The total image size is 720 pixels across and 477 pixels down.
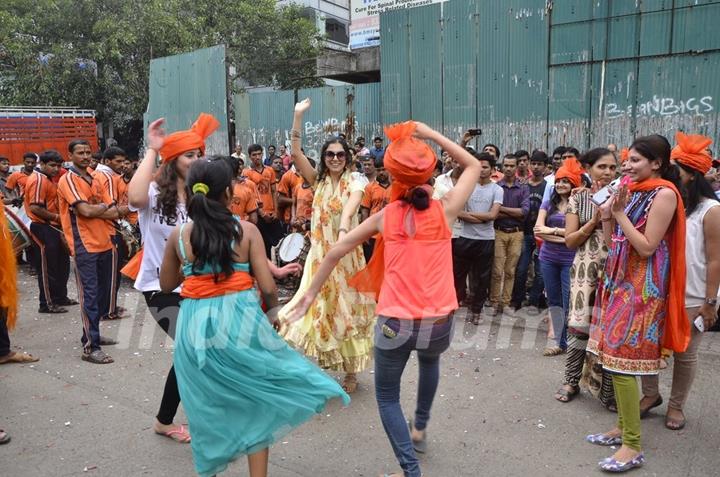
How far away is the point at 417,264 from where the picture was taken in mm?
3113

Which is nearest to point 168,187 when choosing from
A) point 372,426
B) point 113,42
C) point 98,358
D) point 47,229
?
point 372,426

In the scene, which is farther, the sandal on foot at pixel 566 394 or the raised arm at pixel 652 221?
the sandal on foot at pixel 566 394

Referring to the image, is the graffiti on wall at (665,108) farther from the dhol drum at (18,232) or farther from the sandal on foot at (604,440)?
the dhol drum at (18,232)

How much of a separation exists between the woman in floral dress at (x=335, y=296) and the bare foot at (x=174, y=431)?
1073 mm

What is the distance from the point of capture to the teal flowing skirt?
3023 millimetres

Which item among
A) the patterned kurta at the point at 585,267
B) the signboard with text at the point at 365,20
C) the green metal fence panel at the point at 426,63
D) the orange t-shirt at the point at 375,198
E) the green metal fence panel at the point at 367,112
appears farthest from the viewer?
the signboard with text at the point at 365,20

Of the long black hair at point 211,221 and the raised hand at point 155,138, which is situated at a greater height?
the raised hand at point 155,138

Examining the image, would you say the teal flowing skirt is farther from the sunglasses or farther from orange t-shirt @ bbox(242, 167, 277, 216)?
orange t-shirt @ bbox(242, 167, 277, 216)

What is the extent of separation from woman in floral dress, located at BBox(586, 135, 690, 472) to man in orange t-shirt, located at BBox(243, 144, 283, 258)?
6.70 meters

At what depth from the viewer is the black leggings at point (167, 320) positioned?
12.6 feet

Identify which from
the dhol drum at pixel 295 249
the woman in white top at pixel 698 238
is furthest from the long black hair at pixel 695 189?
the dhol drum at pixel 295 249

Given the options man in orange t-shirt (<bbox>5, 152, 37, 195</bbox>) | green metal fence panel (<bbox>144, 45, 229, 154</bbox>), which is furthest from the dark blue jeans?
green metal fence panel (<bbox>144, 45, 229, 154</bbox>)

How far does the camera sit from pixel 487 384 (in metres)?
4.98

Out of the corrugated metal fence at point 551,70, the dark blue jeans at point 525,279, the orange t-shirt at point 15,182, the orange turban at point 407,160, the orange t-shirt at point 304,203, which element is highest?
the corrugated metal fence at point 551,70
